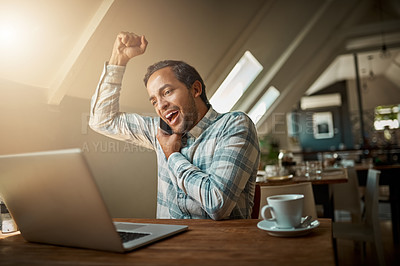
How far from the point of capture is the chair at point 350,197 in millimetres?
3154

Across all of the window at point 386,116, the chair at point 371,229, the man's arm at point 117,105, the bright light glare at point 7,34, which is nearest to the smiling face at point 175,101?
the man's arm at point 117,105

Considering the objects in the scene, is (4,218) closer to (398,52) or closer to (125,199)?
(125,199)

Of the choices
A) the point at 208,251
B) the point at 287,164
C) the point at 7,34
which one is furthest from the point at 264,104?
the point at 208,251

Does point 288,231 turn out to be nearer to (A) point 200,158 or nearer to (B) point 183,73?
Answer: (A) point 200,158

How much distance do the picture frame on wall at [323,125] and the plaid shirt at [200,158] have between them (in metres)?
12.8

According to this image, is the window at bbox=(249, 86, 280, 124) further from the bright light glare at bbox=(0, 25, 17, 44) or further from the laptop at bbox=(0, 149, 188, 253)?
the laptop at bbox=(0, 149, 188, 253)

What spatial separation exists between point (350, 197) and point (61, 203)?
2.99 m

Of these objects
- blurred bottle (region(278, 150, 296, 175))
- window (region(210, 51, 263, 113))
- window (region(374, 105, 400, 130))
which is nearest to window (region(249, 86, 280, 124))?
window (region(210, 51, 263, 113))

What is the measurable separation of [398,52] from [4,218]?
33.8 feet

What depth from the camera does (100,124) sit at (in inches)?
67.1

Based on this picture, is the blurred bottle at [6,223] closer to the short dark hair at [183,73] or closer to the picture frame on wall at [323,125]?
the short dark hair at [183,73]

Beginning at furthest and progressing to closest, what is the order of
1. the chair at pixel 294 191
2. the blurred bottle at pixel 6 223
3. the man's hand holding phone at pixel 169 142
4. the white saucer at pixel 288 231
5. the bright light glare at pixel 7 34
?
the chair at pixel 294 191
the man's hand holding phone at pixel 169 142
the bright light glare at pixel 7 34
the blurred bottle at pixel 6 223
the white saucer at pixel 288 231

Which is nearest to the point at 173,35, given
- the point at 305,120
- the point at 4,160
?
the point at 4,160

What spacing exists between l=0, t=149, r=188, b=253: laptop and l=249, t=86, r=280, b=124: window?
16.6 feet
